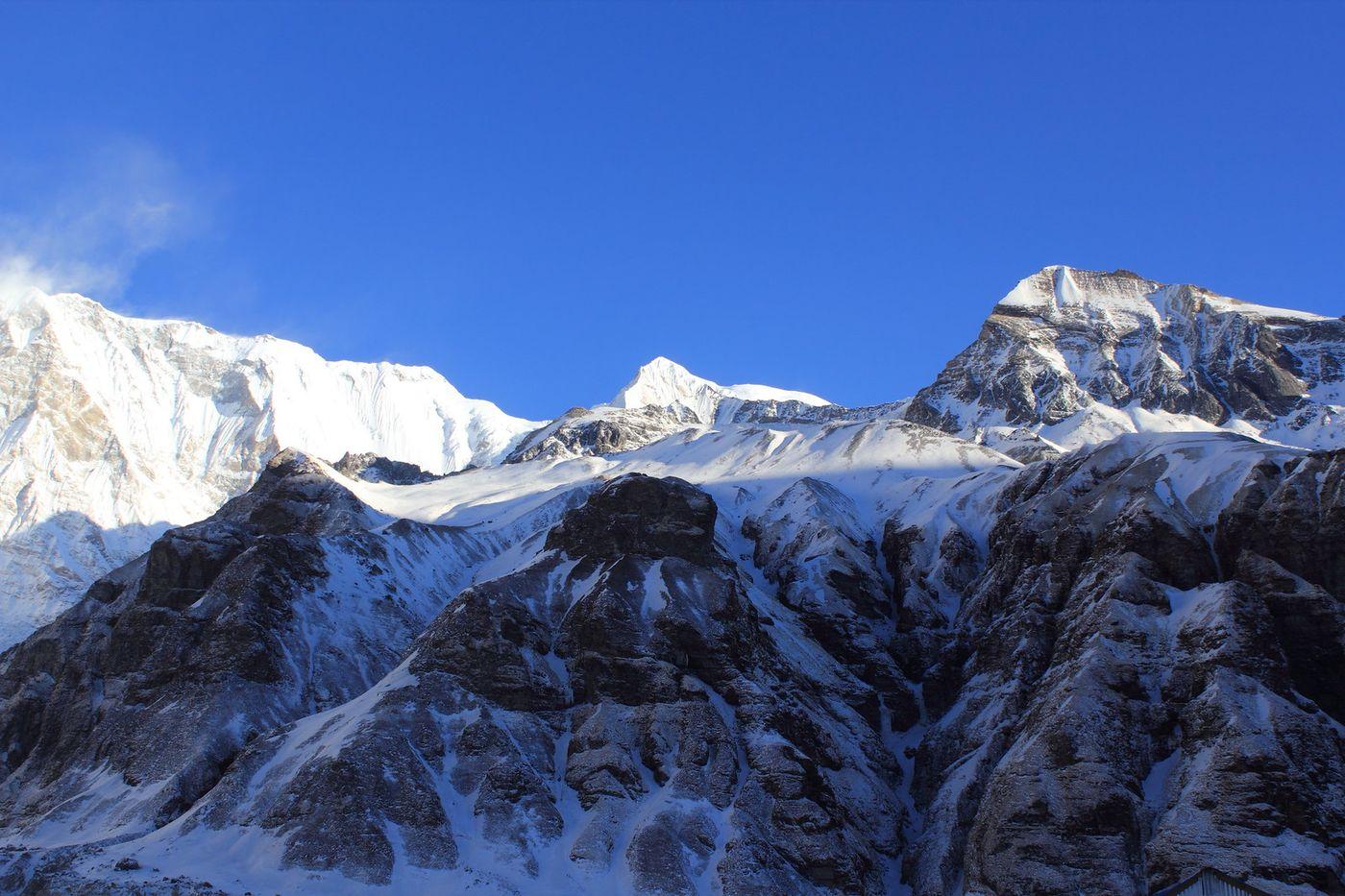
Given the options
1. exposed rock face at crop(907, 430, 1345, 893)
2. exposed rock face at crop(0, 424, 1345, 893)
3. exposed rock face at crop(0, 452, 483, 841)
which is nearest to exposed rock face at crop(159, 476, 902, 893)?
exposed rock face at crop(0, 424, 1345, 893)

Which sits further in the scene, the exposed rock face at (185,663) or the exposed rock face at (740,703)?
the exposed rock face at (185,663)

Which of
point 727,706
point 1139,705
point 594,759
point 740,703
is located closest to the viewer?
point 1139,705

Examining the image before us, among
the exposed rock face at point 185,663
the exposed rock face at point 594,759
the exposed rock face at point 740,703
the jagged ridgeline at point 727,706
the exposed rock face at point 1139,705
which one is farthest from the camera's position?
the exposed rock face at point 185,663

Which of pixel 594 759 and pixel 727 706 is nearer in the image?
pixel 594 759

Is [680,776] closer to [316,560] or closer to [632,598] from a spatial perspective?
[632,598]

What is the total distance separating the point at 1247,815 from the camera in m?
79.7

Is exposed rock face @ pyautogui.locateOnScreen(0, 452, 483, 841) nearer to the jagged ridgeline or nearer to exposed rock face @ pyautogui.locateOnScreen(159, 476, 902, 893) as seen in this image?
the jagged ridgeline

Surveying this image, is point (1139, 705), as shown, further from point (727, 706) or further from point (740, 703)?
point (727, 706)

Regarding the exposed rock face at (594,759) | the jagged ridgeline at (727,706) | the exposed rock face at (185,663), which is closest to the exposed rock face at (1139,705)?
the jagged ridgeline at (727,706)

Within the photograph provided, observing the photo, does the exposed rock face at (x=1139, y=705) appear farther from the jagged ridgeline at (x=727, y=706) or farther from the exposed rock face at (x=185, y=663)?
the exposed rock face at (x=185, y=663)

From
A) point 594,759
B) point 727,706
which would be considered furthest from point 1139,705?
point 594,759

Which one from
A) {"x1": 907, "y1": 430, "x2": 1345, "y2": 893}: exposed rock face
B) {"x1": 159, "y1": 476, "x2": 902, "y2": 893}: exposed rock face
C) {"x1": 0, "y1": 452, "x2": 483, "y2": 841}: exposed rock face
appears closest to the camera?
{"x1": 907, "y1": 430, "x2": 1345, "y2": 893}: exposed rock face

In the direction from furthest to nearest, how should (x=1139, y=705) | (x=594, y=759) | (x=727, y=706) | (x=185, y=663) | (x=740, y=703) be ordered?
(x=185, y=663) → (x=727, y=706) → (x=740, y=703) → (x=594, y=759) → (x=1139, y=705)

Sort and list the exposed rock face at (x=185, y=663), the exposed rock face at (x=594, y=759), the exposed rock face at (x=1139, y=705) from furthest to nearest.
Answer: the exposed rock face at (x=185, y=663), the exposed rock face at (x=594, y=759), the exposed rock face at (x=1139, y=705)
